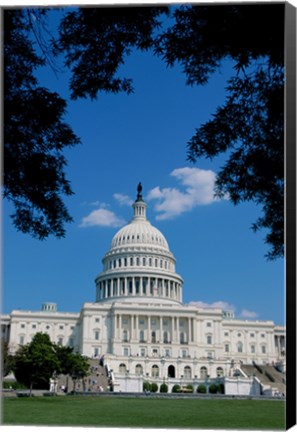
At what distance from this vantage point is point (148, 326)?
67625mm

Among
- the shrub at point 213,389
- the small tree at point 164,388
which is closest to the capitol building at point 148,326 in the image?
the small tree at point 164,388

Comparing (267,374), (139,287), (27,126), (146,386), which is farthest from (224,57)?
(139,287)

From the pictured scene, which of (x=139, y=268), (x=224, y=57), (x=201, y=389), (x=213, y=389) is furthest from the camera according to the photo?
(x=139, y=268)

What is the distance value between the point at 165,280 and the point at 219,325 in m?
8.00

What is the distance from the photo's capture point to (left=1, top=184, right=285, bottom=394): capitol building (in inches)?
2464

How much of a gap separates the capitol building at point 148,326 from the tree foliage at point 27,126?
51.4 metres

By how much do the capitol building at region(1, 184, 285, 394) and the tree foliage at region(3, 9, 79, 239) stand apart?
5140cm

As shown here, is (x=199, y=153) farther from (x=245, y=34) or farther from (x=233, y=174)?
(x=245, y=34)

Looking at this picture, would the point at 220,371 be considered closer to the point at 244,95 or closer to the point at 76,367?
the point at 76,367

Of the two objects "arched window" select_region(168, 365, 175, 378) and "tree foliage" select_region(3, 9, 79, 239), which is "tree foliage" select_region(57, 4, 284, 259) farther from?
"arched window" select_region(168, 365, 175, 378)

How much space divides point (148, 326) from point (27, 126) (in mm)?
59658

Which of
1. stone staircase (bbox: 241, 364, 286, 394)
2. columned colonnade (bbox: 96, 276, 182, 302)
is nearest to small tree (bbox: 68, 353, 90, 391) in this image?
stone staircase (bbox: 241, 364, 286, 394)

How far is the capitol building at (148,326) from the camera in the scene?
6259 cm

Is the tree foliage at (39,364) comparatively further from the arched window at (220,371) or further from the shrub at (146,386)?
the arched window at (220,371)
